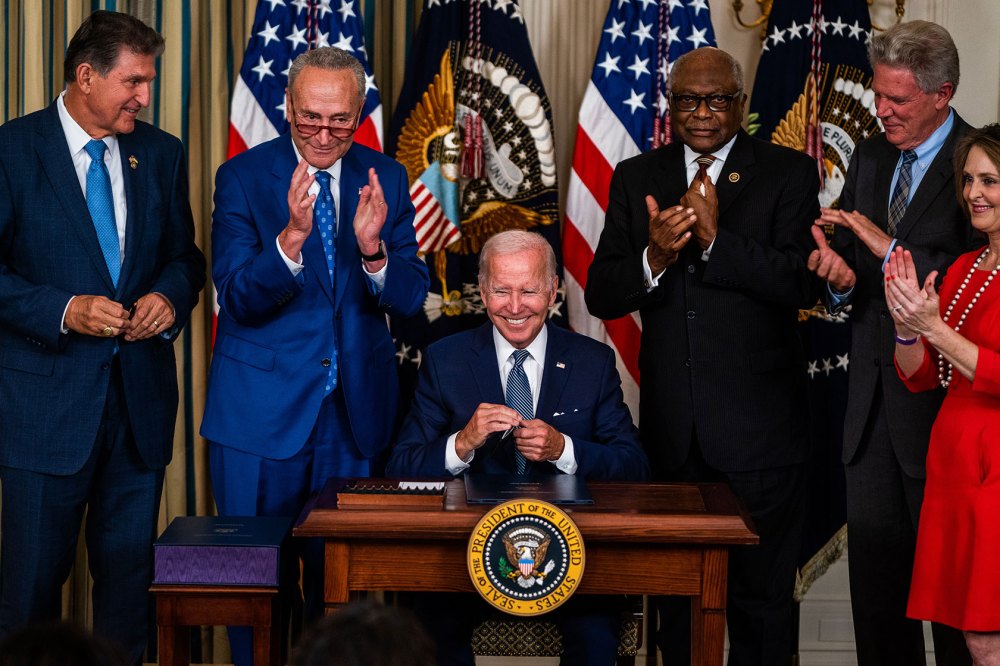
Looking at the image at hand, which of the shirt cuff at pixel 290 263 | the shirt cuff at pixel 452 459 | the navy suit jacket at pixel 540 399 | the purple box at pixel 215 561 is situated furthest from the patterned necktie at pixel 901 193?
the purple box at pixel 215 561

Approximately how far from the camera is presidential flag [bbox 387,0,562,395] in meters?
4.51

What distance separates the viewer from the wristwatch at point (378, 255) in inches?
134

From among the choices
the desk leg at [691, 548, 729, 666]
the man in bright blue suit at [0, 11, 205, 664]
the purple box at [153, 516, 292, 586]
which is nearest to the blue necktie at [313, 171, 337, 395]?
the man in bright blue suit at [0, 11, 205, 664]

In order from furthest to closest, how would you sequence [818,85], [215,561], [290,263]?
[818,85] → [290,263] → [215,561]

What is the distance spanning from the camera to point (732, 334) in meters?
3.65

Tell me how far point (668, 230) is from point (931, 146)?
2.64 feet

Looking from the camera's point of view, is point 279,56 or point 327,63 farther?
point 279,56

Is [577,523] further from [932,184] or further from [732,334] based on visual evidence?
[932,184]

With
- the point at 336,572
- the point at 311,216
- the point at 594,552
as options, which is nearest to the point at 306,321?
the point at 311,216

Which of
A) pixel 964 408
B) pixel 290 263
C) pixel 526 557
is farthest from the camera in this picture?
pixel 290 263

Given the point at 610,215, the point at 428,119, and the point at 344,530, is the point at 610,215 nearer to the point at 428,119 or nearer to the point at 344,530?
the point at 428,119

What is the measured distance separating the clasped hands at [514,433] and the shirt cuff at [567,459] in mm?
16

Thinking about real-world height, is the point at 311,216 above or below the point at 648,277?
above

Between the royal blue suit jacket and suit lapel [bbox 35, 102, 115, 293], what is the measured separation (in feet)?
1.09
